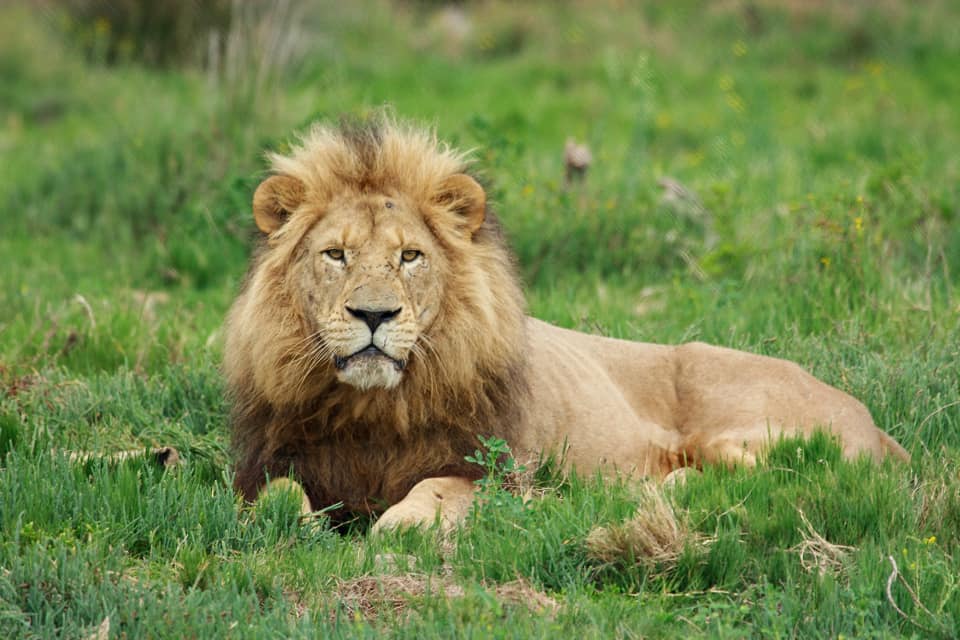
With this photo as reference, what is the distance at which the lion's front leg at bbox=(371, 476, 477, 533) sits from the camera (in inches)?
180

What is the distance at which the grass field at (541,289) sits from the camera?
403 centimetres

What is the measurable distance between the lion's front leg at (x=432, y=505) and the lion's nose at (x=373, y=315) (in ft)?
1.93

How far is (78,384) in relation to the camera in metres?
6.09

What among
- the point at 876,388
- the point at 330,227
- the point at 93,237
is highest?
the point at 330,227

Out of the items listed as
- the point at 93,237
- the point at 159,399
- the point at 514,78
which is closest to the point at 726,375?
the point at 159,399

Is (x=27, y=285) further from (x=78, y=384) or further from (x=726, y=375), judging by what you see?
(x=726, y=375)

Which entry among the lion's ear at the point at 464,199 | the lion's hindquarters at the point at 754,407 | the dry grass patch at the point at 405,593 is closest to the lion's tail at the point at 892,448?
the lion's hindquarters at the point at 754,407

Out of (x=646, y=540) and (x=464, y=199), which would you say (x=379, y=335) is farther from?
(x=646, y=540)

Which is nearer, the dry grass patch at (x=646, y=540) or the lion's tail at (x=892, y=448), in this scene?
the dry grass patch at (x=646, y=540)

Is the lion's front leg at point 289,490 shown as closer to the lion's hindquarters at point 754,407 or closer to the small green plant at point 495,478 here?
the small green plant at point 495,478

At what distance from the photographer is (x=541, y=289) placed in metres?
8.04

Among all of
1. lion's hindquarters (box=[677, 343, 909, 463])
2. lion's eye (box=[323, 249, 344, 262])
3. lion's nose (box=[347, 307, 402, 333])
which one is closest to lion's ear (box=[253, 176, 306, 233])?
lion's eye (box=[323, 249, 344, 262])

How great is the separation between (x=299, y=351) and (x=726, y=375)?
197 cm

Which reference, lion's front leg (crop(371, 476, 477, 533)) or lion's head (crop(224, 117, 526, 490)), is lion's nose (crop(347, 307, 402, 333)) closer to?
lion's head (crop(224, 117, 526, 490))
